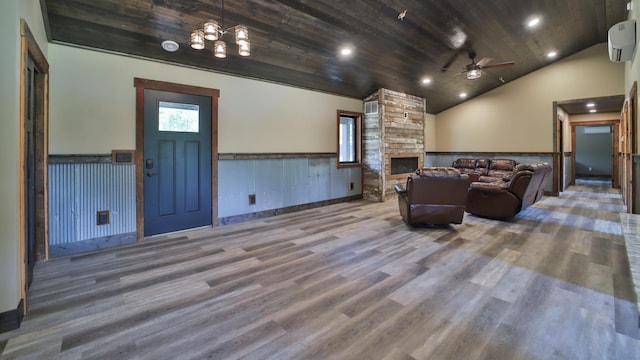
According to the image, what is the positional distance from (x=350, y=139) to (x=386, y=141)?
833 mm

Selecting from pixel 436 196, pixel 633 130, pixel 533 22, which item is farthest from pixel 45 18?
pixel 633 130

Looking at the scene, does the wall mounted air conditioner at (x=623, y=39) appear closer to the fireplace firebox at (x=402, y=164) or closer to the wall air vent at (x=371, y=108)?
the wall air vent at (x=371, y=108)

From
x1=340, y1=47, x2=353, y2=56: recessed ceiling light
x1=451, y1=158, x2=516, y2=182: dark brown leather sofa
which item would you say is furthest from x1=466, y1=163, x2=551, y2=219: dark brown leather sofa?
x1=340, y1=47, x2=353, y2=56: recessed ceiling light

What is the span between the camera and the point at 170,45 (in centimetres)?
381

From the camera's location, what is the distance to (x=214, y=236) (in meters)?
4.16

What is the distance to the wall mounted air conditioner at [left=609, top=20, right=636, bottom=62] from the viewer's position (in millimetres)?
3977

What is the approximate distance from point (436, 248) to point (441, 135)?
6906 millimetres

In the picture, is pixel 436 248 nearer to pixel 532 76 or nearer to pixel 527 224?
pixel 527 224

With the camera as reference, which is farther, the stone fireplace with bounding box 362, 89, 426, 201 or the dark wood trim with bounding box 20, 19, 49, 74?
the stone fireplace with bounding box 362, 89, 426, 201

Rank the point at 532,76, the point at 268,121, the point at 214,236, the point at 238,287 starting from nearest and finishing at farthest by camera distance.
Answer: the point at 238,287 → the point at 214,236 → the point at 268,121 → the point at 532,76

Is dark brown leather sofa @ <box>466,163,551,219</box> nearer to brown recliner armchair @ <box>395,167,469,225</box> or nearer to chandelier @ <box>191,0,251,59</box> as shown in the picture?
brown recliner armchair @ <box>395,167,469,225</box>

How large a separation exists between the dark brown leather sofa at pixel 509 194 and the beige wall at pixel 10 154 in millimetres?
5639

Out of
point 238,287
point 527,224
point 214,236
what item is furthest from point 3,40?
point 527,224

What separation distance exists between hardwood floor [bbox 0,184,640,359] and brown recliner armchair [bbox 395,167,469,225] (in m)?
0.32
